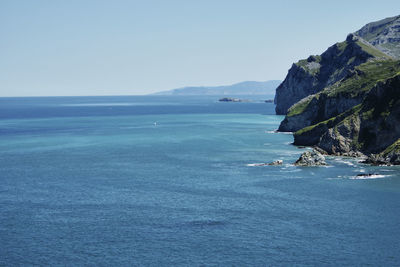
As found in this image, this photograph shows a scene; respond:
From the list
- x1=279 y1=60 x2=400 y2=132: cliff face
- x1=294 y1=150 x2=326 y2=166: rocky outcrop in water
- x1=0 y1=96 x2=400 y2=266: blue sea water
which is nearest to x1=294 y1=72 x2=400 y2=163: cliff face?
x1=0 y1=96 x2=400 y2=266: blue sea water

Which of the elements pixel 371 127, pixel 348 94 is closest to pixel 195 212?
pixel 371 127

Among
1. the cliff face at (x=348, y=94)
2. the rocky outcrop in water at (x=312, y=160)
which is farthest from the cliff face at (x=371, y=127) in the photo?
the cliff face at (x=348, y=94)

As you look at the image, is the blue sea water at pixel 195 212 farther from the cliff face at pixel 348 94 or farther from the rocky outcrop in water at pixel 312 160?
the cliff face at pixel 348 94

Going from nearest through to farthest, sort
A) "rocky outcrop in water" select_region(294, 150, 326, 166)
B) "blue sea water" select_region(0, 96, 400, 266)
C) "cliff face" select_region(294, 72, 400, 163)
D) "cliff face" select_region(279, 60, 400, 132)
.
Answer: "blue sea water" select_region(0, 96, 400, 266), "rocky outcrop in water" select_region(294, 150, 326, 166), "cliff face" select_region(294, 72, 400, 163), "cliff face" select_region(279, 60, 400, 132)

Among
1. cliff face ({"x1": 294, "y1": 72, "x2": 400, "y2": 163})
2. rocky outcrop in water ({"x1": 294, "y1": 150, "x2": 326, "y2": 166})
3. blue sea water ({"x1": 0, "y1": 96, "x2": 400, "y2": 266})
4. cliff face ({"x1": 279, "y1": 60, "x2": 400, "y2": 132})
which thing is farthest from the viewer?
cliff face ({"x1": 279, "y1": 60, "x2": 400, "y2": 132})

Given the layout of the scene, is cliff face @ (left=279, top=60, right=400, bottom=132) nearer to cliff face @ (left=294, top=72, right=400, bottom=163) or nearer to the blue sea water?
cliff face @ (left=294, top=72, right=400, bottom=163)

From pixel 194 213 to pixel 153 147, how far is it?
91.8m

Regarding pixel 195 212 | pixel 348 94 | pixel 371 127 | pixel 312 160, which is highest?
pixel 348 94

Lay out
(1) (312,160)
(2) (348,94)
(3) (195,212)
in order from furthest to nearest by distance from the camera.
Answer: (2) (348,94) < (1) (312,160) < (3) (195,212)

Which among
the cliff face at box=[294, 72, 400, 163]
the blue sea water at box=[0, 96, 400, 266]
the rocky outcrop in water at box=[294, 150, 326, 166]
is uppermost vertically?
the cliff face at box=[294, 72, 400, 163]

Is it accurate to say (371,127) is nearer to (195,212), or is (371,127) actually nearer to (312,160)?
(312,160)

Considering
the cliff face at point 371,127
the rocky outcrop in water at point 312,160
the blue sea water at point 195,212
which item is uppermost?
the cliff face at point 371,127

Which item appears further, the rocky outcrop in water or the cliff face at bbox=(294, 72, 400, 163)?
the cliff face at bbox=(294, 72, 400, 163)

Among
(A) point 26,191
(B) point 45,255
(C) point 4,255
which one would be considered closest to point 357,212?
(B) point 45,255
